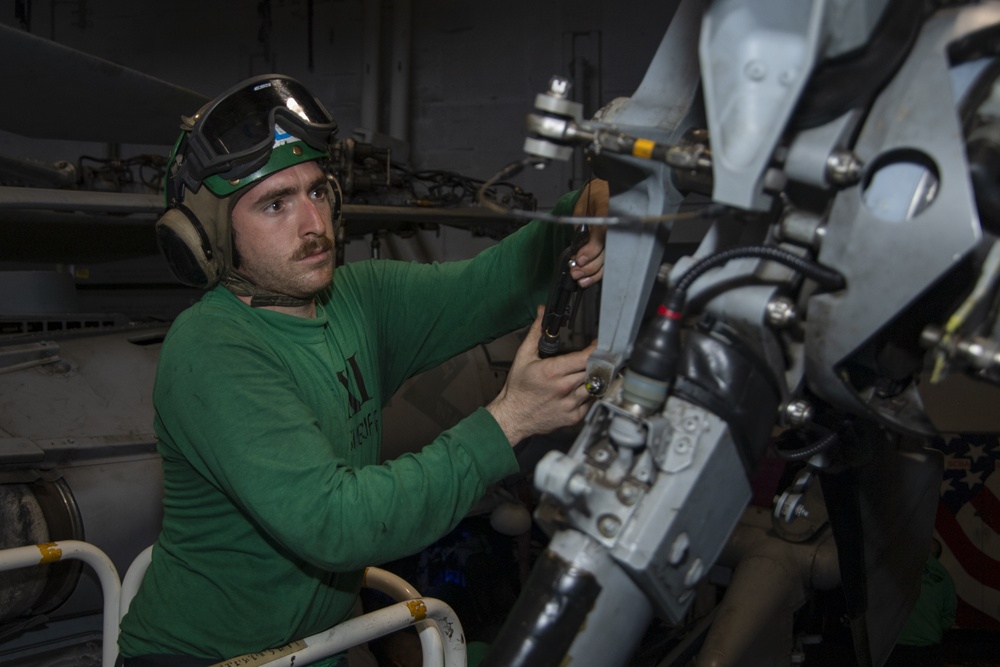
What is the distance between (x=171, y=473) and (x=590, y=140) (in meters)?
1.10

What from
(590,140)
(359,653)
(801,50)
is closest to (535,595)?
(590,140)

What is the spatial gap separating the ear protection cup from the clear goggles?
68mm

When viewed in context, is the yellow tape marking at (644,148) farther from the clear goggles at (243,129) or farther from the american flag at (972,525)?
the american flag at (972,525)

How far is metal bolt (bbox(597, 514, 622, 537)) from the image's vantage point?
2.99ft

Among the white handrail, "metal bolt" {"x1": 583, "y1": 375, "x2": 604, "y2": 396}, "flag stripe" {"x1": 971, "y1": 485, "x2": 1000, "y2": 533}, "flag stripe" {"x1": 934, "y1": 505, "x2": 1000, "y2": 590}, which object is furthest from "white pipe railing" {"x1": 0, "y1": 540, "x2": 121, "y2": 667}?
"flag stripe" {"x1": 971, "y1": 485, "x2": 1000, "y2": 533}

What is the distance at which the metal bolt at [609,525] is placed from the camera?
91 cm

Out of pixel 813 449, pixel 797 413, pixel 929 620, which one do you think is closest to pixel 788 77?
pixel 797 413

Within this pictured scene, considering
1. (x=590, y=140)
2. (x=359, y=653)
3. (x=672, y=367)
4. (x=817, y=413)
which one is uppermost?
(x=590, y=140)

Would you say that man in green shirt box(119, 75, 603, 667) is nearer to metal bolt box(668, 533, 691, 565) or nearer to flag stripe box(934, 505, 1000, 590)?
metal bolt box(668, 533, 691, 565)

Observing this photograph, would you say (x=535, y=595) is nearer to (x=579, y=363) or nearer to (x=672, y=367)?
(x=672, y=367)

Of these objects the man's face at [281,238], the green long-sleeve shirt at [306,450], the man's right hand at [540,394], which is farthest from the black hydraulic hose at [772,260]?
the man's face at [281,238]

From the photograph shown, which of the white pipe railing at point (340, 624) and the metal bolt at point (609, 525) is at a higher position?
the metal bolt at point (609, 525)

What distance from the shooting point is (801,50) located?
85 centimetres

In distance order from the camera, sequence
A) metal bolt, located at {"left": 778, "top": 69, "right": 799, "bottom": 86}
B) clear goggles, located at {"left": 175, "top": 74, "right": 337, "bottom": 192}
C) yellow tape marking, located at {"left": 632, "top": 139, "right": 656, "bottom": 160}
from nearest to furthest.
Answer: metal bolt, located at {"left": 778, "top": 69, "right": 799, "bottom": 86} < yellow tape marking, located at {"left": 632, "top": 139, "right": 656, "bottom": 160} < clear goggles, located at {"left": 175, "top": 74, "right": 337, "bottom": 192}
